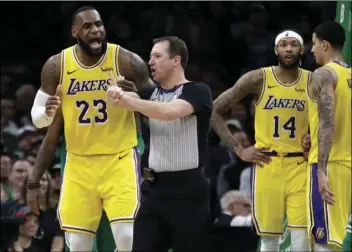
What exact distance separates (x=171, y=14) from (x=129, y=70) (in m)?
8.13

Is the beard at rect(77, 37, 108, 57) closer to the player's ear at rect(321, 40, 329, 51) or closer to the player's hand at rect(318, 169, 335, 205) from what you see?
the player's ear at rect(321, 40, 329, 51)

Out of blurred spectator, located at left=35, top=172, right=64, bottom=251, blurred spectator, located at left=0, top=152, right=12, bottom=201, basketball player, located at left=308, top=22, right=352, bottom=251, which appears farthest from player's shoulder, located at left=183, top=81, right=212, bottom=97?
blurred spectator, located at left=0, top=152, right=12, bottom=201

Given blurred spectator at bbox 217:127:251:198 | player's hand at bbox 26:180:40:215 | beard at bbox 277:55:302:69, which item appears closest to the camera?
player's hand at bbox 26:180:40:215

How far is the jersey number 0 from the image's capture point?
9.27 meters

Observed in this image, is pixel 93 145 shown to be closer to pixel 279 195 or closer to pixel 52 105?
pixel 52 105

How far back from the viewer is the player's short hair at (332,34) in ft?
30.8

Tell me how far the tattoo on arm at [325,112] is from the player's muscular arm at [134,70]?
1.42 meters

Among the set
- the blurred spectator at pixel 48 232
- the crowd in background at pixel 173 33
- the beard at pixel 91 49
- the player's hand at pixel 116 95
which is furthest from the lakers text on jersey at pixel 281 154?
the crowd in background at pixel 173 33

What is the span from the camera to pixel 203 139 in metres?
8.25

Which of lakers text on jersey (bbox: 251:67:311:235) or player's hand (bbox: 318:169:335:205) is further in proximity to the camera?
lakers text on jersey (bbox: 251:67:311:235)

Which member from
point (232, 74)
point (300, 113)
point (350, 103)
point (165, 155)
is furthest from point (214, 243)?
point (232, 74)

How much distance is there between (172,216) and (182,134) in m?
0.65

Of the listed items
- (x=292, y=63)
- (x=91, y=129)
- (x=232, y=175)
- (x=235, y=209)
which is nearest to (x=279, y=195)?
(x=292, y=63)

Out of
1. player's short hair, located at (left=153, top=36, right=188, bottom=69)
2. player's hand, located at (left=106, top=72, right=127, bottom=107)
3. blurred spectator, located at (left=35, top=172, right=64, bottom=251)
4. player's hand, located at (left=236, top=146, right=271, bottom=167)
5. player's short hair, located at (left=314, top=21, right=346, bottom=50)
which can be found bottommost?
blurred spectator, located at (left=35, top=172, right=64, bottom=251)
